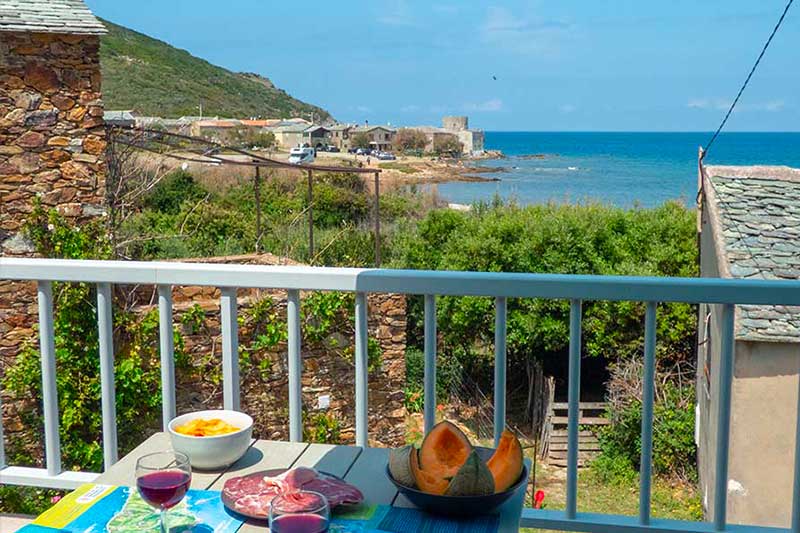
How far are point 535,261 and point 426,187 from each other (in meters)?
7.24

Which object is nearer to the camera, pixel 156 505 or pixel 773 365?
pixel 156 505

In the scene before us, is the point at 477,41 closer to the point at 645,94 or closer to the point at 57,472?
the point at 645,94

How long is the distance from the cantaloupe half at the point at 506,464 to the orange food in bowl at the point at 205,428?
0.53m

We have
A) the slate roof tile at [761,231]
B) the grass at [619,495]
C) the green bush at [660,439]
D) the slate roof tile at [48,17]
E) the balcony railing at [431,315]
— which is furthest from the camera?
the green bush at [660,439]

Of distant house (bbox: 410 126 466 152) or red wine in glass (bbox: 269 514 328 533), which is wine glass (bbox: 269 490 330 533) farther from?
distant house (bbox: 410 126 466 152)

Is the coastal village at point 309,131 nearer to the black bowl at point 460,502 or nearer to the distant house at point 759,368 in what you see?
the distant house at point 759,368

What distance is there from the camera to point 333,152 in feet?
103

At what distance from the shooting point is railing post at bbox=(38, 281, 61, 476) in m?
2.60

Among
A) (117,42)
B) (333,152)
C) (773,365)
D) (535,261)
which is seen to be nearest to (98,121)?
(773,365)

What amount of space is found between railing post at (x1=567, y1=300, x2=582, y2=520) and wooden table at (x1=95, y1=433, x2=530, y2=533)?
74cm

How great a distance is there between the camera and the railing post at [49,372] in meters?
2.60

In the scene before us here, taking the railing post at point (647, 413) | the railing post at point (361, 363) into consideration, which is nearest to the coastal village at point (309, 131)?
the railing post at point (361, 363)

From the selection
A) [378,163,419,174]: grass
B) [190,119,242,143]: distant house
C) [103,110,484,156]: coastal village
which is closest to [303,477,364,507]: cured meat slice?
[103,110,484,156]: coastal village

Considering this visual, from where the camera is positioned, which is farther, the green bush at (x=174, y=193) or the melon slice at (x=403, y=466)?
the green bush at (x=174, y=193)
